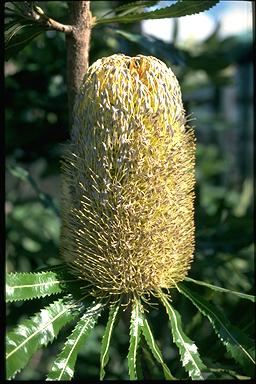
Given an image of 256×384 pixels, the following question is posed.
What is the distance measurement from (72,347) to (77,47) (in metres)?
0.56

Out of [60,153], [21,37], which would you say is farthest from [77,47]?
[60,153]

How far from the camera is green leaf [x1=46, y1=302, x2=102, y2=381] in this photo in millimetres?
962

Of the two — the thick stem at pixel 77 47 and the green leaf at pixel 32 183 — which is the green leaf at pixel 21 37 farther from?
the green leaf at pixel 32 183

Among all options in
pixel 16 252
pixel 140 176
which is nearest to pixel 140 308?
pixel 140 176

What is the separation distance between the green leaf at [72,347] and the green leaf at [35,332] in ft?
0.08

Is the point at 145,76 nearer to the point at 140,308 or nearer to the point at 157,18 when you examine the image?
the point at 157,18

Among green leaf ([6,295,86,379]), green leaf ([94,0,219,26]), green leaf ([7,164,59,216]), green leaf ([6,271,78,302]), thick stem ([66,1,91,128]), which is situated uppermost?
green leaf ([94,0,219,26])

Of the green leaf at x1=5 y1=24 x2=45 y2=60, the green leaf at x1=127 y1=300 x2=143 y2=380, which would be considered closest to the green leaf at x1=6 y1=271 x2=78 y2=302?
the green leaf at x1=127 y1=300 x2=143 y2=380

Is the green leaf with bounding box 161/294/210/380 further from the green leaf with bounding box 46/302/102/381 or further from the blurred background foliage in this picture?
the blurred background foliage

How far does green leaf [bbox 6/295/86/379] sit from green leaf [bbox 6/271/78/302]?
0.03 metres

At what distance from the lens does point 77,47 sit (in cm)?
118

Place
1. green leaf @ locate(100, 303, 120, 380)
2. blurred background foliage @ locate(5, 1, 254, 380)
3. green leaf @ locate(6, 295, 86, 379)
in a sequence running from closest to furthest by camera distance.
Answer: green leaf @ locate(6, 295, 86, 379), green leaf @ locate(100, 303, 120, 380), blurred background foliage @ locate(5, 1, 254, 380)

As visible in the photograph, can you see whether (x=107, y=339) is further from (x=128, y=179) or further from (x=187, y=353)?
(x=128, y=179)

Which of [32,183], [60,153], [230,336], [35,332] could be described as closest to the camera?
[35,332]
